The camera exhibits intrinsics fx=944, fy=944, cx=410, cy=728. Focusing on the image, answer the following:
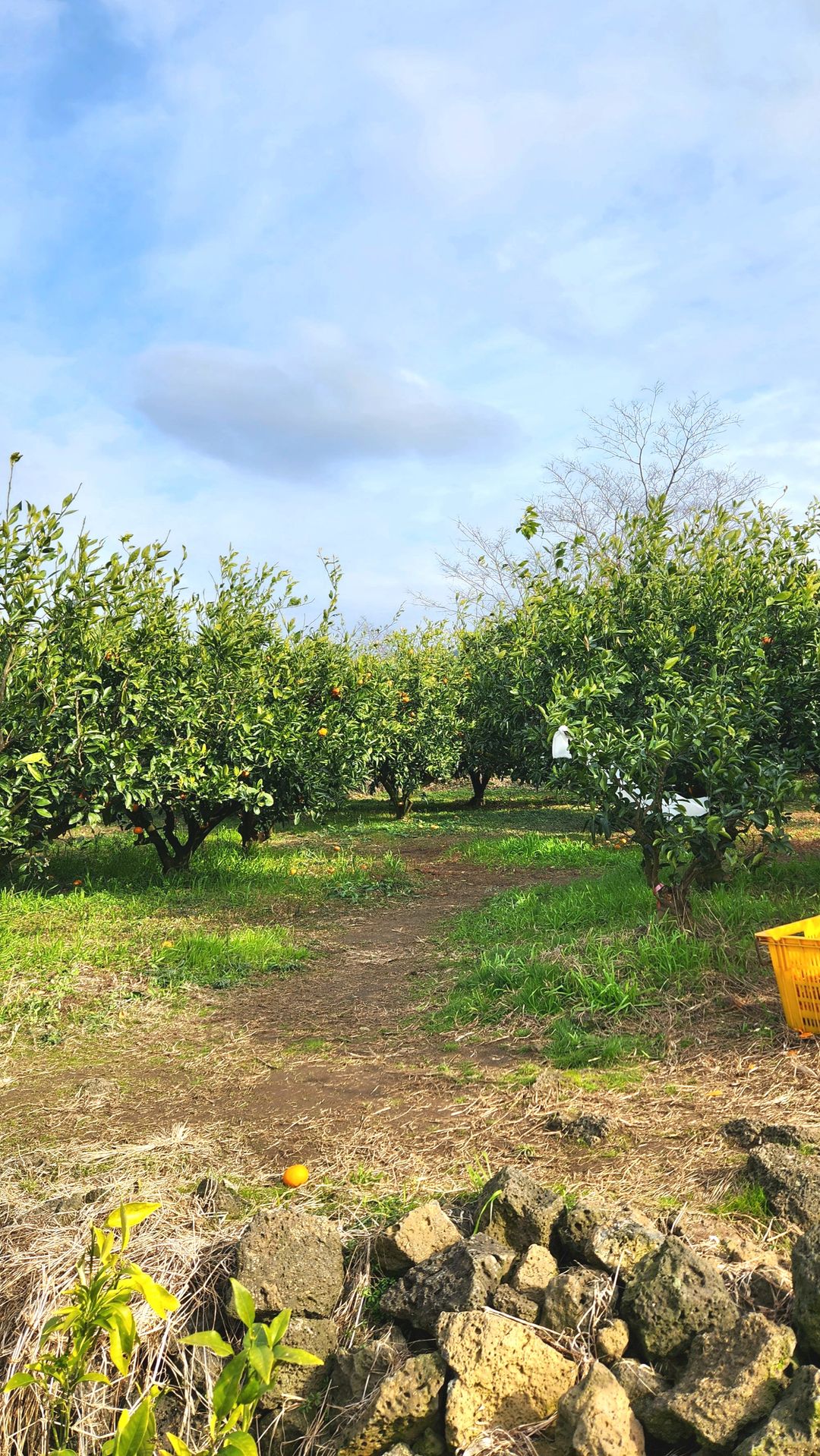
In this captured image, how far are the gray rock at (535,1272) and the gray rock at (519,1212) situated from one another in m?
0.09

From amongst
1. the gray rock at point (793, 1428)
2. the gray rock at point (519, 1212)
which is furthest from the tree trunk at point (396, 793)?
the gray rock at point (793, 1428)

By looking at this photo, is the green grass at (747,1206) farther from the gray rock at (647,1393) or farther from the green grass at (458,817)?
the green grass at (458,817)

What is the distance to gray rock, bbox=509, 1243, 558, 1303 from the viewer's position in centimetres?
255

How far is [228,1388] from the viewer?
1905 millimetres

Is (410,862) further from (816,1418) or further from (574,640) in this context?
(816,1418)

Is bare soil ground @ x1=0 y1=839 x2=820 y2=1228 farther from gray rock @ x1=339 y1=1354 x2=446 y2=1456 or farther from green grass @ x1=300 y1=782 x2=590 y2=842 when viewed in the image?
green grass @ x1=300 y1=782 x2=590 y2=842

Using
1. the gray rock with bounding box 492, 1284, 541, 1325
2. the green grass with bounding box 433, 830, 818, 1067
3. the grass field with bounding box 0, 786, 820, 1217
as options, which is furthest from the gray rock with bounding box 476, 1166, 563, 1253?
the green grass with bounding box 433, 830, 818, 1067

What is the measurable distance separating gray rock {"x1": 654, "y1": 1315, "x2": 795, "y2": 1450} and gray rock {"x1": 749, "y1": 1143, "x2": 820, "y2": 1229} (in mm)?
687

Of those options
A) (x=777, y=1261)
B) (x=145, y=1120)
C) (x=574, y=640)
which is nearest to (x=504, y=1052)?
(x=145, y=1120)

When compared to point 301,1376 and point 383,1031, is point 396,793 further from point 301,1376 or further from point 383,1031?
point 301,1376

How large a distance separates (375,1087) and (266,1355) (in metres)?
2.45

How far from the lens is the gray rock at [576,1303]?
8.00ft

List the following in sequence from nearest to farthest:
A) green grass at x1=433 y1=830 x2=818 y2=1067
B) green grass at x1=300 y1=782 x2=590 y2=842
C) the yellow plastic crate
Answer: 1. the yellow plastic crate
2. green grass at x1=433 y1=830 x2=818 y2=1067
3. green grass at x1=300 y1=782 x2=590 y2=842

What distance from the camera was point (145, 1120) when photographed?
416 centimetres
